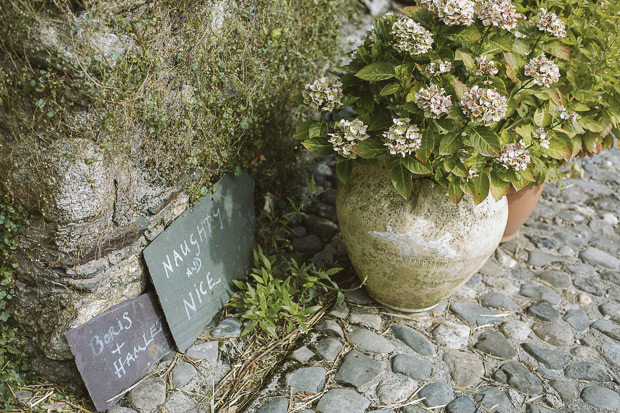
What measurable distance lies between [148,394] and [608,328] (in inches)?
91.6

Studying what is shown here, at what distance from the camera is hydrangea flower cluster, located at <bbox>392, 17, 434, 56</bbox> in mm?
2188

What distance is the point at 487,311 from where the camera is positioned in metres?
2.96

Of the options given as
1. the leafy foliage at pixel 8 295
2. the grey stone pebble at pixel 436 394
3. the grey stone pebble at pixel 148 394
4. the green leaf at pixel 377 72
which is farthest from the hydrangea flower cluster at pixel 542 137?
the leafy foliage at pixel 8 295

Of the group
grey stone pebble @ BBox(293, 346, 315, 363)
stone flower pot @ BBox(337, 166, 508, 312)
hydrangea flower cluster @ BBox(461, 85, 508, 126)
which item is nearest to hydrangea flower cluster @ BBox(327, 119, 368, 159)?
stone flower pot @ BBox(337, 166, 508, 312)

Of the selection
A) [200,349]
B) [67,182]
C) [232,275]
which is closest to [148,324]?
[200,349]

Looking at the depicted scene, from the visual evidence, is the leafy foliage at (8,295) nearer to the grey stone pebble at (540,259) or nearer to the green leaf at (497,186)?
the green leaf at (497,186)

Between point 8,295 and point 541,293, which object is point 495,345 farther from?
point 8,295

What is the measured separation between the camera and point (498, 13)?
216 cm

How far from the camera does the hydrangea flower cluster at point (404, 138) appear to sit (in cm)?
223

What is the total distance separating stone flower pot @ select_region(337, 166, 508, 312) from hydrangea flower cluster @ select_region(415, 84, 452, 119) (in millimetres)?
426

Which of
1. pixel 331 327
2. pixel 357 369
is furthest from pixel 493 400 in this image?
pixel 331 327

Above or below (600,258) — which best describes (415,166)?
above

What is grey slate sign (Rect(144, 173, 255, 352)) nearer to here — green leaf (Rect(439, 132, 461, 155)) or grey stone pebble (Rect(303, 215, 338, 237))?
grey stone pebble (Rect(303, 215, 338, 237))

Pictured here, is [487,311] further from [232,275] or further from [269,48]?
[269,48]
